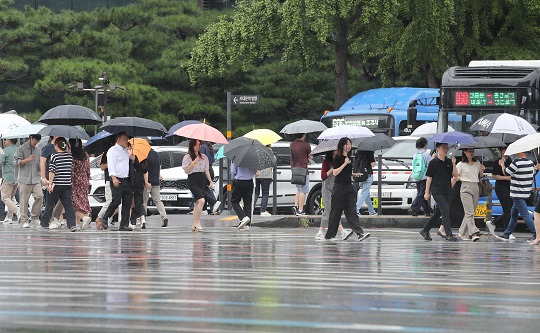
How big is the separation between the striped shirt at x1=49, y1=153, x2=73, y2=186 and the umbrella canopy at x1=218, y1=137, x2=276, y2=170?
287cm

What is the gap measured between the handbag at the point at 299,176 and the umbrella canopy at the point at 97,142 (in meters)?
3.89

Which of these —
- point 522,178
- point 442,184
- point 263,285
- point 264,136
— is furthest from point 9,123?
point 263,285

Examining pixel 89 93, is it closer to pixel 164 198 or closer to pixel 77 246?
pixel 164 198

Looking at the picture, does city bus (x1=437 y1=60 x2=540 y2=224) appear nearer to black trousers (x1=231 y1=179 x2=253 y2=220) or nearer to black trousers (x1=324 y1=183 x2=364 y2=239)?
black trousers (x1=231 y1=179 x2=253 y2=220)

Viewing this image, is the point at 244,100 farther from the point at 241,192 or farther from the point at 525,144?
the point at 525,144

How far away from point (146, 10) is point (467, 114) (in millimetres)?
25773

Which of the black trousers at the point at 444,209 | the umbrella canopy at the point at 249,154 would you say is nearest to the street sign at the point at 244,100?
the umbrella canopy at the point at 249,154

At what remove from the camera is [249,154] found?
949 inches

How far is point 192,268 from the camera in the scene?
1487cm

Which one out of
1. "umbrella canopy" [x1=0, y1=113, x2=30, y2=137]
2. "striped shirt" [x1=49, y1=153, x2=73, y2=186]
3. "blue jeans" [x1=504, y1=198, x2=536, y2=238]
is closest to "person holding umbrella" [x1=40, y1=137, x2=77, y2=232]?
"striped shirt" [x1=49, y1=153, x2=73, y2=186]

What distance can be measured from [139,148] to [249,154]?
195 centimetres

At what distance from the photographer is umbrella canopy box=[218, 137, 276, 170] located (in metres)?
23.9

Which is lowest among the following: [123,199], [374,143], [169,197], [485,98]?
[169,197]

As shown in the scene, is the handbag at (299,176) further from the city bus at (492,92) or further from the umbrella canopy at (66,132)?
the umbrella canopy at (66,132)
